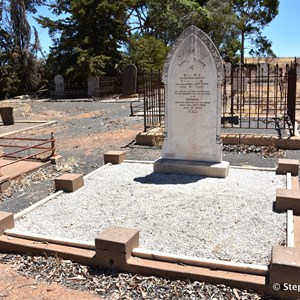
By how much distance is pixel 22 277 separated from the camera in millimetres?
3998

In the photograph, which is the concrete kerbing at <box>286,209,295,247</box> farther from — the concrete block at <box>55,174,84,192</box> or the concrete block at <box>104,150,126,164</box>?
the concrete block at <box>104,150,126,164</box>

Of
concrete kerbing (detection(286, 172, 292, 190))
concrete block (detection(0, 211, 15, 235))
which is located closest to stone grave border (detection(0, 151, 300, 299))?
concrete block (detection(0, 211, 15, 235))

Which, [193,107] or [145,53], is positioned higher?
[145,53]

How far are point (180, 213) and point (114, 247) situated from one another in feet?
5.07

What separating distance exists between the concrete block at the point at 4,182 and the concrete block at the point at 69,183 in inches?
43.4

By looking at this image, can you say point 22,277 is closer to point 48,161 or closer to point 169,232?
point 169,232

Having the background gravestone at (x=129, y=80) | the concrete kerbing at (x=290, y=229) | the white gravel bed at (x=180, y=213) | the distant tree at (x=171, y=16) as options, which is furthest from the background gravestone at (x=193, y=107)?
the distant tree at (x=171, y=16)

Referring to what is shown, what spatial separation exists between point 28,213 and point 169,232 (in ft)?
7.16

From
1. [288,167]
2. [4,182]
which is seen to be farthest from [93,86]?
[288,167]

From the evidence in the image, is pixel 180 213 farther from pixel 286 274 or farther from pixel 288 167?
Result: pixel 288 167

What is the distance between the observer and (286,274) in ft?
11.2

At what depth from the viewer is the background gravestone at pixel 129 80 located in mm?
26094

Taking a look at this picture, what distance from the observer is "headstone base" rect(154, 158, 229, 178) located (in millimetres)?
6969

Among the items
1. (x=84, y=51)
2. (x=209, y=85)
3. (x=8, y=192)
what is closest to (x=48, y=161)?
(x=8, y=192)
